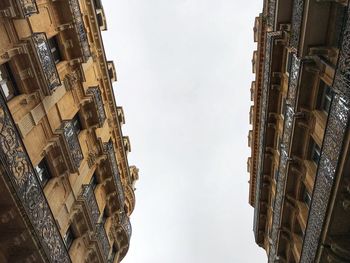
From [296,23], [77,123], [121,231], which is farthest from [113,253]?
[296,23]

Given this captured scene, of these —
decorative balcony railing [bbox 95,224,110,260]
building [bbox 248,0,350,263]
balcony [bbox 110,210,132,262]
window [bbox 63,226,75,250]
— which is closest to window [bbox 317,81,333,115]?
building [bbox 248,0,350,263]

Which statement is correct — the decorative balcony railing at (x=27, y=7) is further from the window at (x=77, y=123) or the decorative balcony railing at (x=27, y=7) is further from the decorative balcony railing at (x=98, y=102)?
the window at (x=77, y=123)

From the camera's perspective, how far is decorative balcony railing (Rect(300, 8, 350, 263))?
11188 millimetres

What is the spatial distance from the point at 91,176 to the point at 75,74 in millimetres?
5664

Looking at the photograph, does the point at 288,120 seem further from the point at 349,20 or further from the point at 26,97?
the point at 26,97

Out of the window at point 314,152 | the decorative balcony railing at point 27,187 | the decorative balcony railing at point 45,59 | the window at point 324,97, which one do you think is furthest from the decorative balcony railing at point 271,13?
the decorative balcony railing at point 27,187

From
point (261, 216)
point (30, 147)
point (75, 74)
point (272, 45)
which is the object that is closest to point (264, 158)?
point (261, 216)

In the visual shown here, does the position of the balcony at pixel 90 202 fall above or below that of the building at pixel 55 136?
below

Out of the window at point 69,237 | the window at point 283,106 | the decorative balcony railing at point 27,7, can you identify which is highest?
the decorative balcony railing at point 27,7

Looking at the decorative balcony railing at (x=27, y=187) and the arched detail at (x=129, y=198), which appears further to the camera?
the arched detail at (x=129, y=198)

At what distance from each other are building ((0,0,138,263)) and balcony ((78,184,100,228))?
0.05 m

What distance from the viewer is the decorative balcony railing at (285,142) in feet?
53.5

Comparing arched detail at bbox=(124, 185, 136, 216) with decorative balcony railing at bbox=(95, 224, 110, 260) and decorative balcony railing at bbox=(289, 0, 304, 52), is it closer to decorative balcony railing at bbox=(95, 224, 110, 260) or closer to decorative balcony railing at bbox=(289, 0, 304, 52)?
decorative balcony railing at bbox=(95, 224, 110, 260)

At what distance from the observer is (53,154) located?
1597cm
